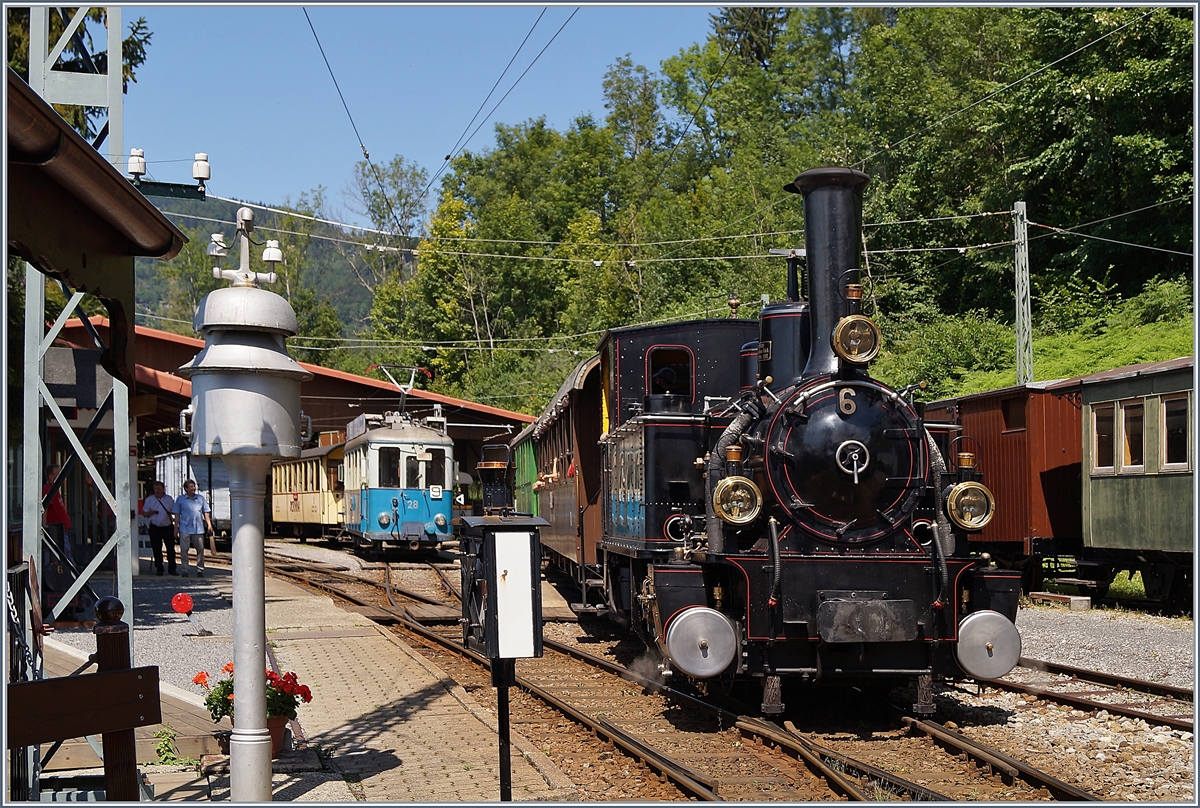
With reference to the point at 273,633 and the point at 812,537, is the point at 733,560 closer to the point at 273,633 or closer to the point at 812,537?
the point at 812,537

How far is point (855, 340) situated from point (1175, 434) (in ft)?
24.8

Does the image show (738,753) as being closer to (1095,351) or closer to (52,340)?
(52,340)

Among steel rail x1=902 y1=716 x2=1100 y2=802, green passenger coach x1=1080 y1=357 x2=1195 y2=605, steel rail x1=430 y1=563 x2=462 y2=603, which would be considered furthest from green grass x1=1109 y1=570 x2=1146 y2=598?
steel rail x1=902 y1=716 x2=1100 y2=802

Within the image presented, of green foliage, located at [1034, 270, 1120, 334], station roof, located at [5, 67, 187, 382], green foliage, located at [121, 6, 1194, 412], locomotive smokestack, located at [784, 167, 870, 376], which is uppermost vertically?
green foliage, located at [121, 6, 1194, 412]

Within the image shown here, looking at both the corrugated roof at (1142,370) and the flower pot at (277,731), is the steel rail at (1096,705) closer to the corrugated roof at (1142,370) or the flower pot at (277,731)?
the corrugated roof at (1142,370)

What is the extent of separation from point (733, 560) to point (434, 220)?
46.7 m

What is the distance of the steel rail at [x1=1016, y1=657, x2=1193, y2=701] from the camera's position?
30.2 ft

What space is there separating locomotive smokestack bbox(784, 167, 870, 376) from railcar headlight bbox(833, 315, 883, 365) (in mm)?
192

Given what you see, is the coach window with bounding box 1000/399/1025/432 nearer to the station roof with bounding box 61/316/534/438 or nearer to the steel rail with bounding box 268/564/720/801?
the steel rail with bounding box 268/564/720/801

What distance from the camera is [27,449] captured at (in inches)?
266

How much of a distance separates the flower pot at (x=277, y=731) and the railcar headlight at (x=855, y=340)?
178 inches

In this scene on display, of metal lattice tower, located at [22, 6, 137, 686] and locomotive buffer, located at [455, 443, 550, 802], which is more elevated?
metal lattice tower, located at [22, 6, 137, 686]

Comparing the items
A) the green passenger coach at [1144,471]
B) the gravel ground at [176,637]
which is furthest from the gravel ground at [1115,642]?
the gravel ground at [176,637]

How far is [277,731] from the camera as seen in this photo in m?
7.37
